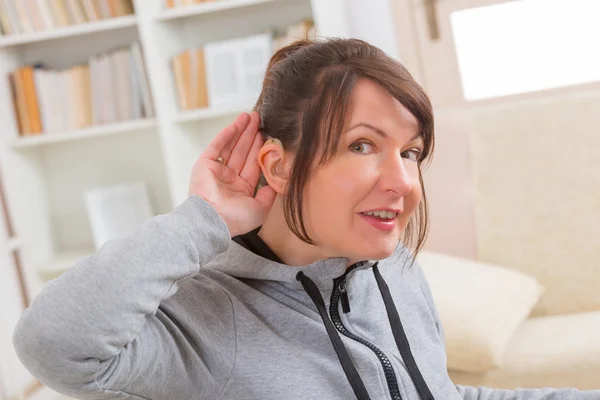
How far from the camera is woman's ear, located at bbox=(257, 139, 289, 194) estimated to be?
41.5 inches

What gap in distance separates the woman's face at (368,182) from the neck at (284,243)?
2.7 inches

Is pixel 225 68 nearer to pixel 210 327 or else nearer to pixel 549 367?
pixel 549 367

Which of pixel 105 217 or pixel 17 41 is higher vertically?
pixel 17 41

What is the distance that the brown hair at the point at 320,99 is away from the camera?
1.01 metres

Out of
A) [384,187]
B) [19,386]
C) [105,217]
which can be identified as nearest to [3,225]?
[105,217]

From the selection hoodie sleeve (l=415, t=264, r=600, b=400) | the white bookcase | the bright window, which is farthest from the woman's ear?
the bright window

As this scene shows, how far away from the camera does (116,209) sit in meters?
3.32

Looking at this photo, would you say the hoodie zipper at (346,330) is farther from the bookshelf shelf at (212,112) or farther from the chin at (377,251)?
the bookshelf shelf at (212,112)

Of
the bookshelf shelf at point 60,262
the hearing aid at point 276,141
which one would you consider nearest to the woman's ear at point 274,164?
the hearing aid at point 276,141

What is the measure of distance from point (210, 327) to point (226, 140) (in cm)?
27

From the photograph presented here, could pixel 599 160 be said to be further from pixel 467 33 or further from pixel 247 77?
pixel 247 77

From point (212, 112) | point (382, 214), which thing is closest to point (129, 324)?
point (382, 214)

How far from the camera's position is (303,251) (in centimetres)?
109

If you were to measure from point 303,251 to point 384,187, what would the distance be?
0.57 ft
